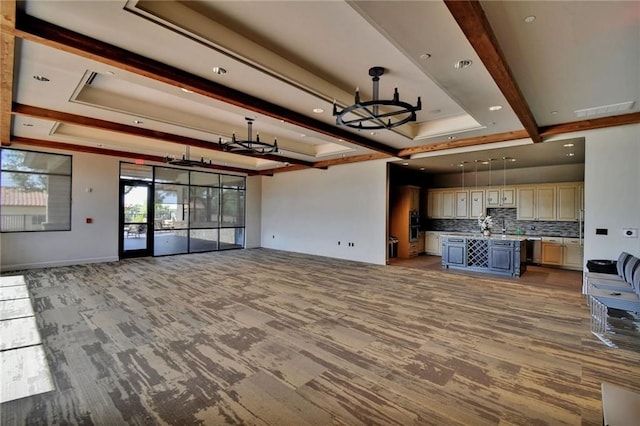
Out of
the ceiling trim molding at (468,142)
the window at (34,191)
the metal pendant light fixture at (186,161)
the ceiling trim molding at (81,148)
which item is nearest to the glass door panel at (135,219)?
the ceiling trim molding at (81,148)

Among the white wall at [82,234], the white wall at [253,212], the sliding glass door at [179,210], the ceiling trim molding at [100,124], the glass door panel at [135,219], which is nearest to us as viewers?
the ceiling trim molding at [100,124]

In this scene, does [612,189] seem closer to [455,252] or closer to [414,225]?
[455,252]

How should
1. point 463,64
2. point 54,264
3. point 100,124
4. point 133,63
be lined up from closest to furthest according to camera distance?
point 133,63 < point 463,64 < point 100,124 < point 54,264

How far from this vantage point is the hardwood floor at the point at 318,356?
2160 millimetres

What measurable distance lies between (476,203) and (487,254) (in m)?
2.60

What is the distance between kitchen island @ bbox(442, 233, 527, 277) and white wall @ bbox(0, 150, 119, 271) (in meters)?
8.99

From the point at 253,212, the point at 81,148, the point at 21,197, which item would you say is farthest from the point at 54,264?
the point at 253,212

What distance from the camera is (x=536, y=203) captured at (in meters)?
8.21

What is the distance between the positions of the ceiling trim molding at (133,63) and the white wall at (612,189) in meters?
5.03

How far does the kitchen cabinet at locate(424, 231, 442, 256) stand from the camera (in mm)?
9894

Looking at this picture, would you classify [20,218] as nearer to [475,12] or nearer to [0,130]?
[0,130]

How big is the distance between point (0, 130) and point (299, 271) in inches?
251

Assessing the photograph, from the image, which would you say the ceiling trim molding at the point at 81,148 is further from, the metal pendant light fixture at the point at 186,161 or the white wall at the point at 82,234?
the metal pendant light fixture at the point at 186,161

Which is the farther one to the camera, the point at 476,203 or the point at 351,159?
the point at 476,203
